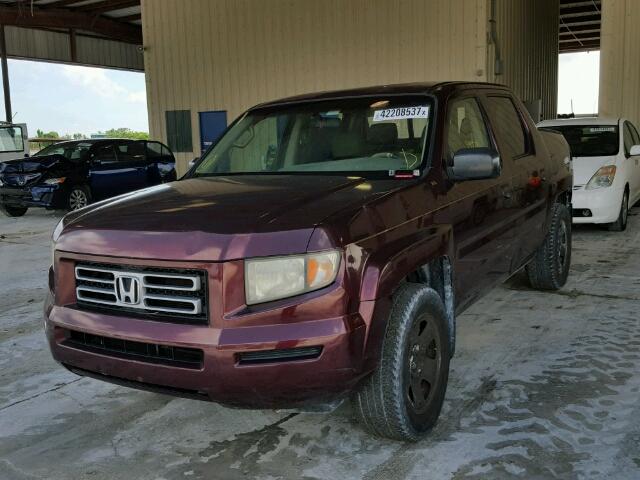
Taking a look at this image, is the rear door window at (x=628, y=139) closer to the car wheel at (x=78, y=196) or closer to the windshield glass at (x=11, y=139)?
the car wheel at (x=78, y=196)

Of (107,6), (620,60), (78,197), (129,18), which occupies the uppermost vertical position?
(129,18)

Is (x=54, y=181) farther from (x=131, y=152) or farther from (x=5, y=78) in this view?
(x=5, y=78)

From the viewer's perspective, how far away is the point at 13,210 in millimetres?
12914

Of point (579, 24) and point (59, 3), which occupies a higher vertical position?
point (579, 24)

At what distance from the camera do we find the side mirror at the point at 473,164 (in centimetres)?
332

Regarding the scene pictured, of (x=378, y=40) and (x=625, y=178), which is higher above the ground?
(x=378, y=40)

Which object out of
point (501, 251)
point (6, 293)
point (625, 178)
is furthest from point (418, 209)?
point (625, 178)

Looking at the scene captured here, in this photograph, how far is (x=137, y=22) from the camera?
26.3 meters

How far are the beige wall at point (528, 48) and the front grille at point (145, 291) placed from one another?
12449 millimetres

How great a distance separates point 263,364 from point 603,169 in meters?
7.15

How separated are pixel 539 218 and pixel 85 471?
3.53 metres

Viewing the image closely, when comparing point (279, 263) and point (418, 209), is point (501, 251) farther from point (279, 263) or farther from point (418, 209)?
point (279, 263)

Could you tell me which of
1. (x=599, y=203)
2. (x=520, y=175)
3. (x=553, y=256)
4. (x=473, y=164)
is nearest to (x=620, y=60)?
(x=599, y=203)

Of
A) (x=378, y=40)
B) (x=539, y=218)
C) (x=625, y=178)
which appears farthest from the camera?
(x=378, y=40)
